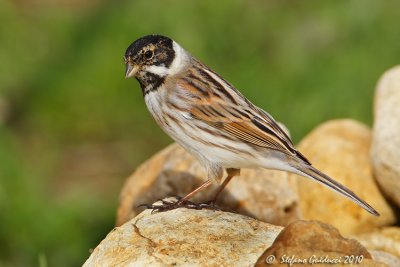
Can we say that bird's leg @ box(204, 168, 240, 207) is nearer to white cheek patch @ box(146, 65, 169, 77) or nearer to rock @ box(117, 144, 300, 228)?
rock @ box(117, 144, 300, 228)

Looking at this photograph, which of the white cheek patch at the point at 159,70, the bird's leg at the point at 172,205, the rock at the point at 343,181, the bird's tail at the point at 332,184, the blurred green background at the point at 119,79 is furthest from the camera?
the blurred green background at the point at 119,79

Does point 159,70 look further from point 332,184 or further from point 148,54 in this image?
point 332,184

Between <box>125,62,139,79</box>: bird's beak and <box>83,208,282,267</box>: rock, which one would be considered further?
<box>125,62,139,79</box>: bird's beak

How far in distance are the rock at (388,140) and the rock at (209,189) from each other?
0.68m

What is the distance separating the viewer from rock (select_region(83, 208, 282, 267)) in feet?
17.2

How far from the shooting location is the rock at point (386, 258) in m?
5.98

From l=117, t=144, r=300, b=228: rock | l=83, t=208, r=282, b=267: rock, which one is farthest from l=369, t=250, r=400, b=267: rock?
l=117, t=144, r=300, b=228: rock

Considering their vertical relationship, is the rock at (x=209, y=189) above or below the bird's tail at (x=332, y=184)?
below

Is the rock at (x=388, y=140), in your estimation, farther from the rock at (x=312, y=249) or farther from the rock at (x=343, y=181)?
the rock at (x=312, y=249)

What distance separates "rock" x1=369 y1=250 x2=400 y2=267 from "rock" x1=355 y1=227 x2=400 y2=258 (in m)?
0.35

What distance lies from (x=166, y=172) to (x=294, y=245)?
102 inches

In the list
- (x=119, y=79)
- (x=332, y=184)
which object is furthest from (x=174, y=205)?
(x=119, y=79)

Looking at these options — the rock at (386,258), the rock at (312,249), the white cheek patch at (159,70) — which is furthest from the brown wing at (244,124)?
the rock at (312,249)

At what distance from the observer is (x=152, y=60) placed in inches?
256
